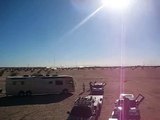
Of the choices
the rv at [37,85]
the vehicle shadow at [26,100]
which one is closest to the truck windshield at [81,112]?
the vehicle shadow at [26,100]

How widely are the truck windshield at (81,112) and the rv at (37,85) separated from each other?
23.2m

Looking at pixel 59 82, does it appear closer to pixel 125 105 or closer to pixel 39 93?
pixel 39 93

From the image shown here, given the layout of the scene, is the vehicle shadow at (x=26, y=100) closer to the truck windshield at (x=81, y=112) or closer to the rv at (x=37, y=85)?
the rv at (x=37, y=85)

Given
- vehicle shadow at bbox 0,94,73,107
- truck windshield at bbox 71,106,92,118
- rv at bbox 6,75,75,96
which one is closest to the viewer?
truck windshield at bbox 71,106,92,118

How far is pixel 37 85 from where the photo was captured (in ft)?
140

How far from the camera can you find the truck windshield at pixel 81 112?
19875mm

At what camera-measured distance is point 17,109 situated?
30.6 meters

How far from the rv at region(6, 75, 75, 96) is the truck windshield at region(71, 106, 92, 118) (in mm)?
23223

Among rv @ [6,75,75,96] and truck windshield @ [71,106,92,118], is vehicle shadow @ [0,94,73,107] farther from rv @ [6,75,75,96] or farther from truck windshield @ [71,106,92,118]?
truck windshield @ [71,106,92,118]

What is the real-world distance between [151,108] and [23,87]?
20.6 m

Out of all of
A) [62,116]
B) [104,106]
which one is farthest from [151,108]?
[62,116]

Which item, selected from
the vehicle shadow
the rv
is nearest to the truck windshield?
the vehicle shadow

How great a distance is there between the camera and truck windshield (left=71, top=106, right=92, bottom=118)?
65.2 feet

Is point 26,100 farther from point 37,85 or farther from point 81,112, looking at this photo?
point 81,112
